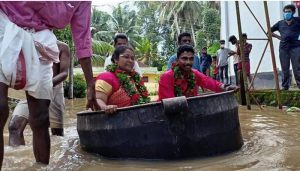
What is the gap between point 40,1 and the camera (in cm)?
252

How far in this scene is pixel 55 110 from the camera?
434cm

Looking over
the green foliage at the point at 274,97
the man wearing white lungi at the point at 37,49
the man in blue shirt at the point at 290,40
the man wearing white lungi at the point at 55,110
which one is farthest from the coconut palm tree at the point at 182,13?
the man wearing white lungi at the point at 37,49

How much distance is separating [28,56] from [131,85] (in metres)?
1.68

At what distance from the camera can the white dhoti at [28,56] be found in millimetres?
2314

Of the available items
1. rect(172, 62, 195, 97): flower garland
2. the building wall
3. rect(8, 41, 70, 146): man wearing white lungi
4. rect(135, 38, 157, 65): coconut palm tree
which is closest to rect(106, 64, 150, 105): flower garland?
rect(172, 62, 195, 97): flower garland

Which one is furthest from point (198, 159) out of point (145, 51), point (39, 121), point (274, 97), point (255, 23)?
point (145, 51)

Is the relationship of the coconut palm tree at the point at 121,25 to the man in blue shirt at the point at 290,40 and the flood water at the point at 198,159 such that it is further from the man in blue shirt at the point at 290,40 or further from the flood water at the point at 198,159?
the flood water at the point at 198,159

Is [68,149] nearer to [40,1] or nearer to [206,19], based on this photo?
[40,1]

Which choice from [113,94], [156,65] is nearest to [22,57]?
[113,94]

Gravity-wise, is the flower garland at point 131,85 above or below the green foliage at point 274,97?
above

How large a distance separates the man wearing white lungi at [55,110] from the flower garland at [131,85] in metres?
0.45

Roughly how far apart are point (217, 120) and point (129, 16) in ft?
134

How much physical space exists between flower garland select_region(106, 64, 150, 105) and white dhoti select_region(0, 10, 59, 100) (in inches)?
53.8

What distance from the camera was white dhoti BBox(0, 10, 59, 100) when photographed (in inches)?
91.1
